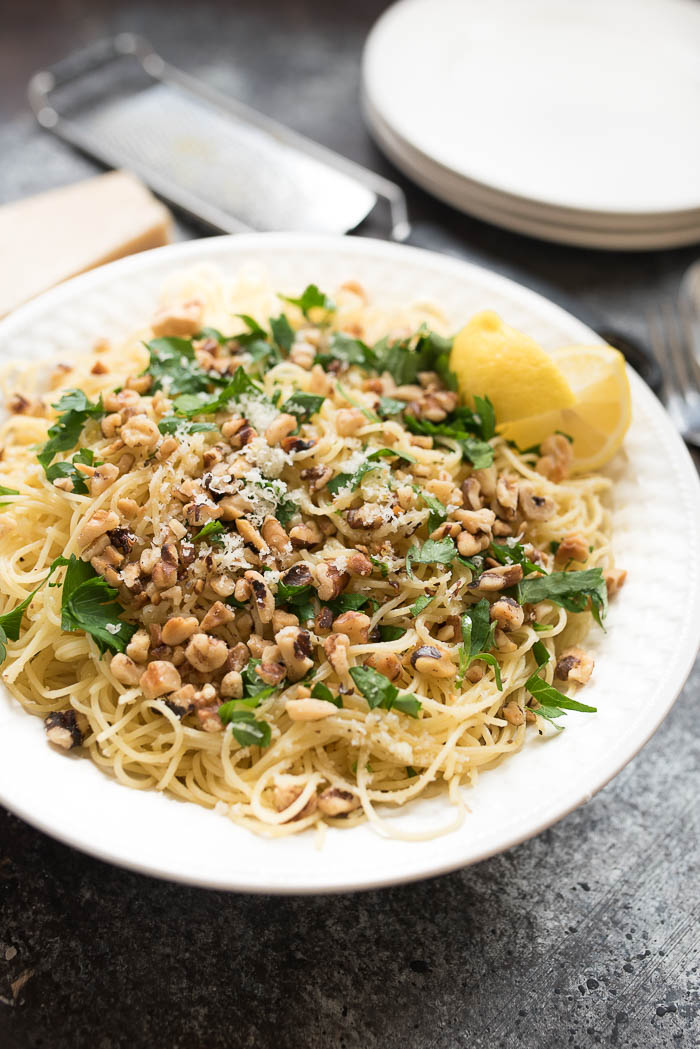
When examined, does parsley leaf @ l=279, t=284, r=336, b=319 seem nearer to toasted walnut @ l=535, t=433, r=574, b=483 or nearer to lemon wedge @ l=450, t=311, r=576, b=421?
lemon wedge @ l=450, t=311, r=576, b=421

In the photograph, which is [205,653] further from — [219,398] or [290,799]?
[219,398]

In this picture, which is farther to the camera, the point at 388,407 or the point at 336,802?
the point at 388,407

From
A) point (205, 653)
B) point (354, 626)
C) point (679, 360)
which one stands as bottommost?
point (679, 360)

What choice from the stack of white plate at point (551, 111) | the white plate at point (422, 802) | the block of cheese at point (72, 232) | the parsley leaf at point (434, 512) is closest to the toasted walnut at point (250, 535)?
the parsley leaf at point (434, 512)

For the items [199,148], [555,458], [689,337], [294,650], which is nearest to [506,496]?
[555,458]

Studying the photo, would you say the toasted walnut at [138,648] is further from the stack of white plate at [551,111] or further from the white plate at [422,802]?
the stack of white plate at [551,111]

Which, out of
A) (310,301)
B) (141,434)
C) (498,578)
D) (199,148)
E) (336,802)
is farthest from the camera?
(199,148)

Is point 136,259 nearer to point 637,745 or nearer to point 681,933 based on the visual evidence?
point 637,745
